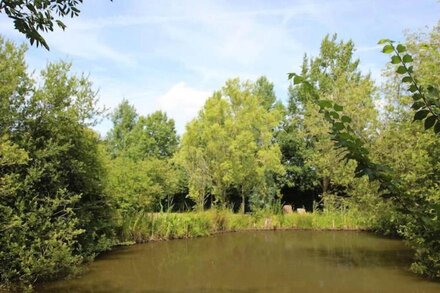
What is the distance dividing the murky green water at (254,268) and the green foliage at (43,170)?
88 centimetres

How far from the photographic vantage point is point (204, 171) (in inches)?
879

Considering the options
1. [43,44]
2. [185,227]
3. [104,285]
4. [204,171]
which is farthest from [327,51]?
[43,44]

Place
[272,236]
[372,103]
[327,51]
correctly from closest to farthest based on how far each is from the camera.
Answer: [372,103] → [272,236] → [327,51]

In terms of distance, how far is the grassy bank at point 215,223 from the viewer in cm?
1573

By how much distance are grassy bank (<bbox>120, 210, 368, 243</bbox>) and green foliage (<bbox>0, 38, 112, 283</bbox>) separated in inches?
189

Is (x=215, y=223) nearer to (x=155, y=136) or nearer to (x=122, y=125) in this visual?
(x=155, y=136)

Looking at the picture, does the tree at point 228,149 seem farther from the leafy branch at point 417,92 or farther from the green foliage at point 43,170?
the leafy branch at point 417,92

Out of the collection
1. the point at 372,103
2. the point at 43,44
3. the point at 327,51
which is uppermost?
the point at 327,51

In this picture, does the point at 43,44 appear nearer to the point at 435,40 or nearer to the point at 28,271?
the point at 28,271

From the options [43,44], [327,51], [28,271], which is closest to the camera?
[43,44]

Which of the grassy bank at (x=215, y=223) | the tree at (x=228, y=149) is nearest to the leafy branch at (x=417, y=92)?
the grassy bank at (x=215, y=223)

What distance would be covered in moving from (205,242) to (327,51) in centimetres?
1898

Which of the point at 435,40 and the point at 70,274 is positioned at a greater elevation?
the point at 435,40

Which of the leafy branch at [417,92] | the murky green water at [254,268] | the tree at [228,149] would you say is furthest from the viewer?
the tree at [228,149]
